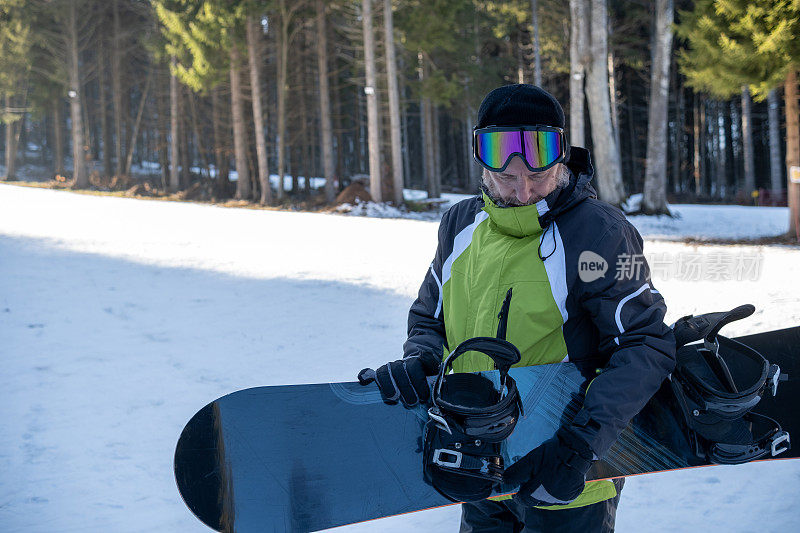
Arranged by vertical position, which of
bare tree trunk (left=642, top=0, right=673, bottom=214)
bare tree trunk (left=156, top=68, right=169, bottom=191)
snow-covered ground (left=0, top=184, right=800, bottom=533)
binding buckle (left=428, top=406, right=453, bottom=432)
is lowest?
snow-covered ground (left=0, top=184, right=800, bottom=533)

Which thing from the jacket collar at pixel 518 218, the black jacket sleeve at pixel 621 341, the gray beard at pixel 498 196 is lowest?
the black jacket sleeve at pixel 621 341

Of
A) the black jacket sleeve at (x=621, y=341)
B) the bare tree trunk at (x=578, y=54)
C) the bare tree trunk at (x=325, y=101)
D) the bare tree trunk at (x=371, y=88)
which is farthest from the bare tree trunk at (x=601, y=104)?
the black jacket sleeve at (x=621, y=341)

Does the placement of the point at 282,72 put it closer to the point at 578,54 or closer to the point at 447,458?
the point at 578,54

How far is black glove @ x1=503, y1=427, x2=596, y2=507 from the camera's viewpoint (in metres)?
1.61

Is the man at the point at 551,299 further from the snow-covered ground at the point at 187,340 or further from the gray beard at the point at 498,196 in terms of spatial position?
the snow-covered ground at the point at 187,340

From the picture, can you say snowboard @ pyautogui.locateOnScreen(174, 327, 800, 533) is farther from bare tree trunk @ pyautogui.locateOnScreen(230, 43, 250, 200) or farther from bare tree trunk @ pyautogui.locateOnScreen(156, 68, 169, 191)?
bare tree trunk @ pyautogui.locateOnScreen(156, 68, 169, 191)

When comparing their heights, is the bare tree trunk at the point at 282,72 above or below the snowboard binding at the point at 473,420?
above

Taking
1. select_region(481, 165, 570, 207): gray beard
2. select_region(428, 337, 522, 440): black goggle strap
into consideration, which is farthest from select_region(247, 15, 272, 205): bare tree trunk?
select_region(428, 337, 522, 440): black goggle strap

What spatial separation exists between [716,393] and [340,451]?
1.22 meters

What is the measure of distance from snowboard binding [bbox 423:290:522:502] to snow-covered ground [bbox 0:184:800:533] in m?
1.60

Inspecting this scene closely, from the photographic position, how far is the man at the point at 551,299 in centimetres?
163

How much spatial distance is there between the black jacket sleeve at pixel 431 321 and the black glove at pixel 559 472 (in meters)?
0.49

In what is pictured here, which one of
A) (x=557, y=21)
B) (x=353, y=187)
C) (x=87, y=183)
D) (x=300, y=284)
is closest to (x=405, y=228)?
(x=300, y=284)

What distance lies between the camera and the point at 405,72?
21.7m
